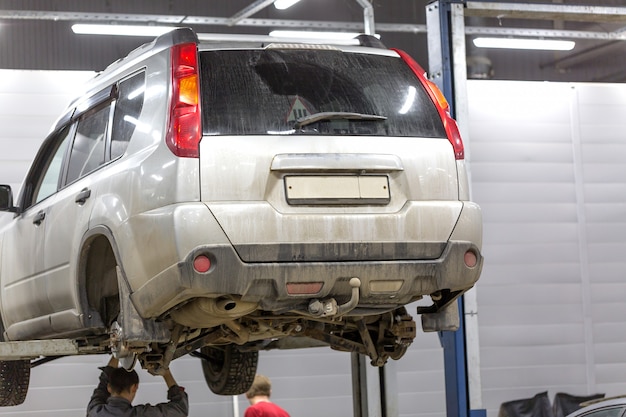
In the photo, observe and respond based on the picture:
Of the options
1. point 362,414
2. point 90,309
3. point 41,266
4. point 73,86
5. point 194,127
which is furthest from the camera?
point 73,86

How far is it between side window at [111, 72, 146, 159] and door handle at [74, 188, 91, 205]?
0.77 feet

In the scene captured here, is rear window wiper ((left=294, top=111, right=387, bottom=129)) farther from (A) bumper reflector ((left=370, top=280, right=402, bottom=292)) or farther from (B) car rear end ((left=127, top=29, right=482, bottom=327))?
(A) bumper reflector ((left=370, top=280, right=402, bottom=292))

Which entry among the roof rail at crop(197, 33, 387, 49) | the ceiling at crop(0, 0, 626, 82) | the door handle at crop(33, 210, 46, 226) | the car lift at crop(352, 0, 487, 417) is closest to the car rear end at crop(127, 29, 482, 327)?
the roof rail at crop(197, 33, 387, 49)

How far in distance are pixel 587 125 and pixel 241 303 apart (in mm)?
10199

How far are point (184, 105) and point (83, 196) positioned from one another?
3.18ft

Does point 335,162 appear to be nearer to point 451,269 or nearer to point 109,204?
point 451,269

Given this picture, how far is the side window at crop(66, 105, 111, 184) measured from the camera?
5.22 meters

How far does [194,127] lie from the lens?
439cm

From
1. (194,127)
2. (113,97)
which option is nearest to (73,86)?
(113,97)

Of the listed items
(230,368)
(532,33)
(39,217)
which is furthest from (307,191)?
(532,33)

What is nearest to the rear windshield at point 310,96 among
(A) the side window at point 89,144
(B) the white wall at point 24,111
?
(A) the side window at point 89,144

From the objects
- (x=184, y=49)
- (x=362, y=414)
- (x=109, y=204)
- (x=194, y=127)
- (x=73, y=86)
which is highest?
(x=73, y=86)

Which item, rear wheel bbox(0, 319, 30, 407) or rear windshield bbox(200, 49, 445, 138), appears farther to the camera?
rear wheel bbox(0, 319, 30, 407)

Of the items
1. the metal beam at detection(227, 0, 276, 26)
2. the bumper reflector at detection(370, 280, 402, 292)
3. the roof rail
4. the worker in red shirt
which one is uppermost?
the metal beam at detection(227, 0, 276, 26)
